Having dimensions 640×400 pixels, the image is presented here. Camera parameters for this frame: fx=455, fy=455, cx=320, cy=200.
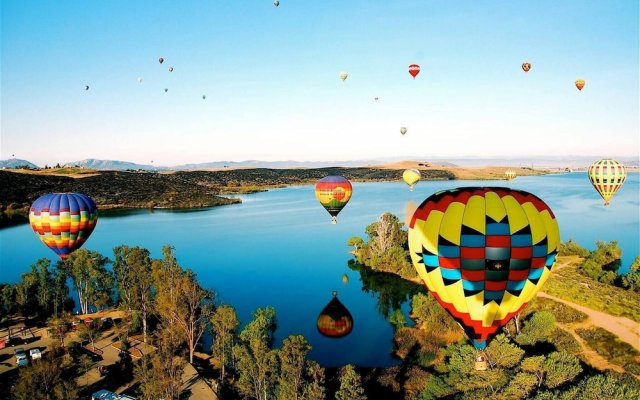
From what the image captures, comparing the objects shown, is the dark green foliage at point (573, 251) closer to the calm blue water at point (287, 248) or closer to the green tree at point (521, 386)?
the calm blue water at point (287, 248)

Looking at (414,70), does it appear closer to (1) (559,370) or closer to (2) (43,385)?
(1) (559,370)

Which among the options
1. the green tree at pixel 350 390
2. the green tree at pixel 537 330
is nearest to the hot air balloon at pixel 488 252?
the green tree at pixel 350 390

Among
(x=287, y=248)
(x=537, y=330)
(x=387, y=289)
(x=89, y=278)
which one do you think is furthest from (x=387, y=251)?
(x=89, y=278)

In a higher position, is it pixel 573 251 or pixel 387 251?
pixel 387 251

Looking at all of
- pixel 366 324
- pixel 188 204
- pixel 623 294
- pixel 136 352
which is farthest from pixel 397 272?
pixel 188 204

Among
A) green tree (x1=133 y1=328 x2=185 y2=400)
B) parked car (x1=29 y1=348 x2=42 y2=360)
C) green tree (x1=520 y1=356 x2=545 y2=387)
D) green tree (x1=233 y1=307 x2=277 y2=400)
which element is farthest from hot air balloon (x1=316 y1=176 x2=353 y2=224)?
green tree (x1=520 y1=356 x2=545 y2=387)

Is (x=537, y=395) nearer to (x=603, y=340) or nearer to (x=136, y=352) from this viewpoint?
(x=603, y=340)

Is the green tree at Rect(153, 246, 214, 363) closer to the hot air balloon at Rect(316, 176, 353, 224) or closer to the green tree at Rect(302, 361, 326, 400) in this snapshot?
the green tree at Rect(302, 361, 326, 400)
